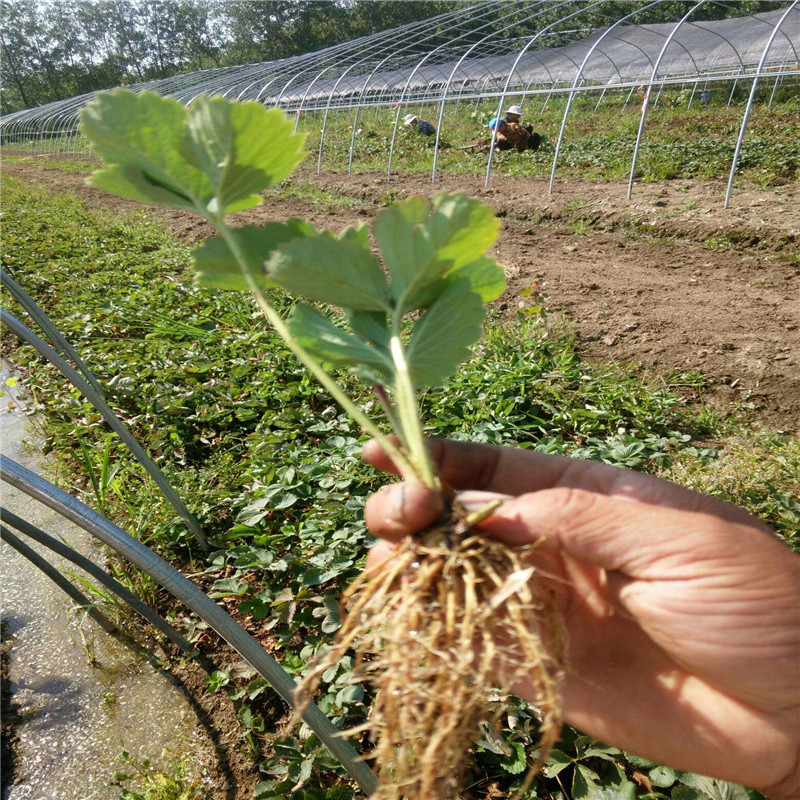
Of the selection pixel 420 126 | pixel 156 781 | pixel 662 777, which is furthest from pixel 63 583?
pixel 420 126

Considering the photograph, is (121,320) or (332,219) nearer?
(121,320)

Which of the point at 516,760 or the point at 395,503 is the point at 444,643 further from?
the point at 516,760

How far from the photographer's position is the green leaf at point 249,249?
0.97 metres

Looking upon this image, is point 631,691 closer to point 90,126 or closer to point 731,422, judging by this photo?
point 90,126

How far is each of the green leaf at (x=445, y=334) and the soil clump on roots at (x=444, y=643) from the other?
0.92ft

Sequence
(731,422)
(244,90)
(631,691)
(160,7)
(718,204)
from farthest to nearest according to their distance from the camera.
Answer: (160,7) < (244,90) < (718,204) < (731,422) < (631,691)

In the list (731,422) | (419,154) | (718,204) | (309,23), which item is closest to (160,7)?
(309,23)

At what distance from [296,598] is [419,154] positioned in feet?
45.8

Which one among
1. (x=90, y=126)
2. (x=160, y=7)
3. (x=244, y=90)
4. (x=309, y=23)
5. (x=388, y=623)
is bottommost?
(x=388, y=623)

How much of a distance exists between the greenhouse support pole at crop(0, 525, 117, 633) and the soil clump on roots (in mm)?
1421

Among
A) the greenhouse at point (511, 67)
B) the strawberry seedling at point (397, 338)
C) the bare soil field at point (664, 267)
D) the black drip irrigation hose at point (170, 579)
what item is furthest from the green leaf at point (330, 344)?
the greenhouse at point (511, 67)

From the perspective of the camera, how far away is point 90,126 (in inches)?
34.4

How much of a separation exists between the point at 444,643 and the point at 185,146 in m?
0.87

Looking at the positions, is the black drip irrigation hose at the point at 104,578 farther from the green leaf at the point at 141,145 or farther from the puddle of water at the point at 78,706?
the green leaf at the point at 141,145
